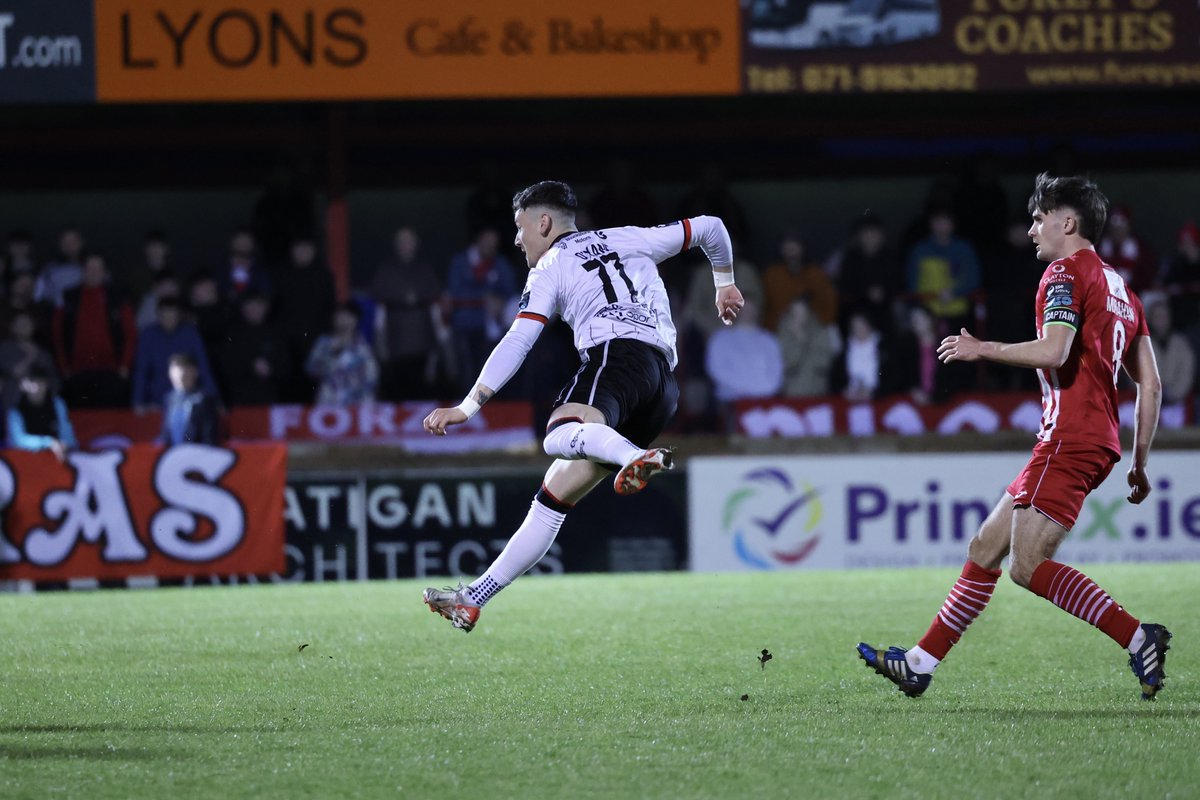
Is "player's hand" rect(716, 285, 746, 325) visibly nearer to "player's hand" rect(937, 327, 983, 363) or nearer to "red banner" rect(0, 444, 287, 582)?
"player's hand" rect(937, 327, 983, 363)

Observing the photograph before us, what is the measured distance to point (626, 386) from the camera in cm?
613

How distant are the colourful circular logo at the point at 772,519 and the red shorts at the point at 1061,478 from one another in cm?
718

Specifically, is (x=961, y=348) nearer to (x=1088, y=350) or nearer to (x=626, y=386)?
(x=1088, y=350)

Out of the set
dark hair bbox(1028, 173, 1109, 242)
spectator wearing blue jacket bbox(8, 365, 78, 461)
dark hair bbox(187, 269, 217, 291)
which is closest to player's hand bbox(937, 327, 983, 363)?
dark hair bbox(1028, 173, 1109, 242)

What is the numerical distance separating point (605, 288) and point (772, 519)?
6.75 m

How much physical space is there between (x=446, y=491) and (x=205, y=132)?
18.2 feet

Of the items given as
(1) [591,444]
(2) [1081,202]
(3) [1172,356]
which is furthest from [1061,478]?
(3) [1172,356]

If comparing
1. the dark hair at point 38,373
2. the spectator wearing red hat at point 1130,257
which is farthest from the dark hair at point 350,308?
the spectator wearing red hat at point 1130,257

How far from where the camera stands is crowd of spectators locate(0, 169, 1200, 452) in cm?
1384

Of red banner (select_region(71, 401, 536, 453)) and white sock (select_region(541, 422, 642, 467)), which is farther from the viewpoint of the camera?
red banner (select_region(71, 401, 536, 453))

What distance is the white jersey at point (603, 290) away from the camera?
628 cm

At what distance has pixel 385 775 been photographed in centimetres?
453

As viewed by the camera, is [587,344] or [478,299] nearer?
[587,344]

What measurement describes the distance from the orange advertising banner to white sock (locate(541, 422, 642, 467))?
8.49m
